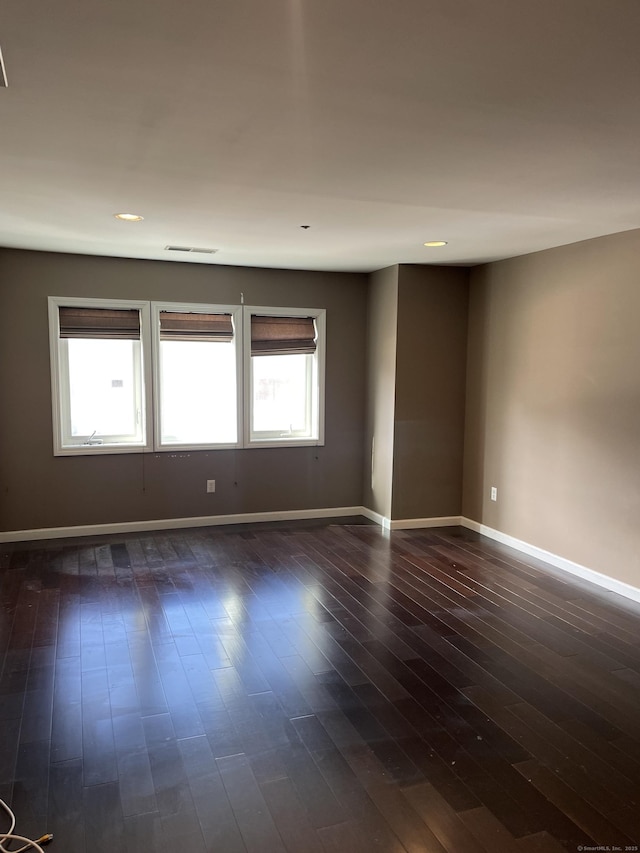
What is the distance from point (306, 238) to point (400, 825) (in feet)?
11.2

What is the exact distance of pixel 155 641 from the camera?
3.21m

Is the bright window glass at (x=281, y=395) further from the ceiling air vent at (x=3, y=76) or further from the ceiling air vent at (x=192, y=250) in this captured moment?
the ceiling air vent at (x=3, y=76)

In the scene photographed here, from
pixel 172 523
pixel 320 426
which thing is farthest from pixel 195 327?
pixel 172 523

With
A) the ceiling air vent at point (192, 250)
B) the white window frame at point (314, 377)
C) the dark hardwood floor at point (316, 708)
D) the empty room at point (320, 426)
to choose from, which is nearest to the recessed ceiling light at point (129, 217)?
the empty room at point (320, 426)

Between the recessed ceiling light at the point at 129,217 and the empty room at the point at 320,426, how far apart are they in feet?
0.10

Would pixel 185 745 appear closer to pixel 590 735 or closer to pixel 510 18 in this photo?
pixel 590 735

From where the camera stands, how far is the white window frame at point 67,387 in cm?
496

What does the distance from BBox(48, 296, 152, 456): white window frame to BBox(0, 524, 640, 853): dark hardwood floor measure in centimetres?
108

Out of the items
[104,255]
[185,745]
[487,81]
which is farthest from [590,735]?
[104,255]

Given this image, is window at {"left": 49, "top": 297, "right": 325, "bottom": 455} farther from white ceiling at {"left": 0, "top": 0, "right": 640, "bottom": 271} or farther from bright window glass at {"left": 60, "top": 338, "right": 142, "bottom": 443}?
white ceiling at {"left": 0, "top": 0, "right": 640, "bottom": 271}

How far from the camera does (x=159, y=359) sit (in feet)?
17.4

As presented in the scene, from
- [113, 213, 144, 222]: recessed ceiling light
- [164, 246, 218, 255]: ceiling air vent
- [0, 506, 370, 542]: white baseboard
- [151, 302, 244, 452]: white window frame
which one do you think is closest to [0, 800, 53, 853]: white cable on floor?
[113, 213, 144, 222]: recessed ceiling light

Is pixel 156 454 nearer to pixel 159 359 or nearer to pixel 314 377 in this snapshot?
pixel 159 359

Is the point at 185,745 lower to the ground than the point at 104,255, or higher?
lower
